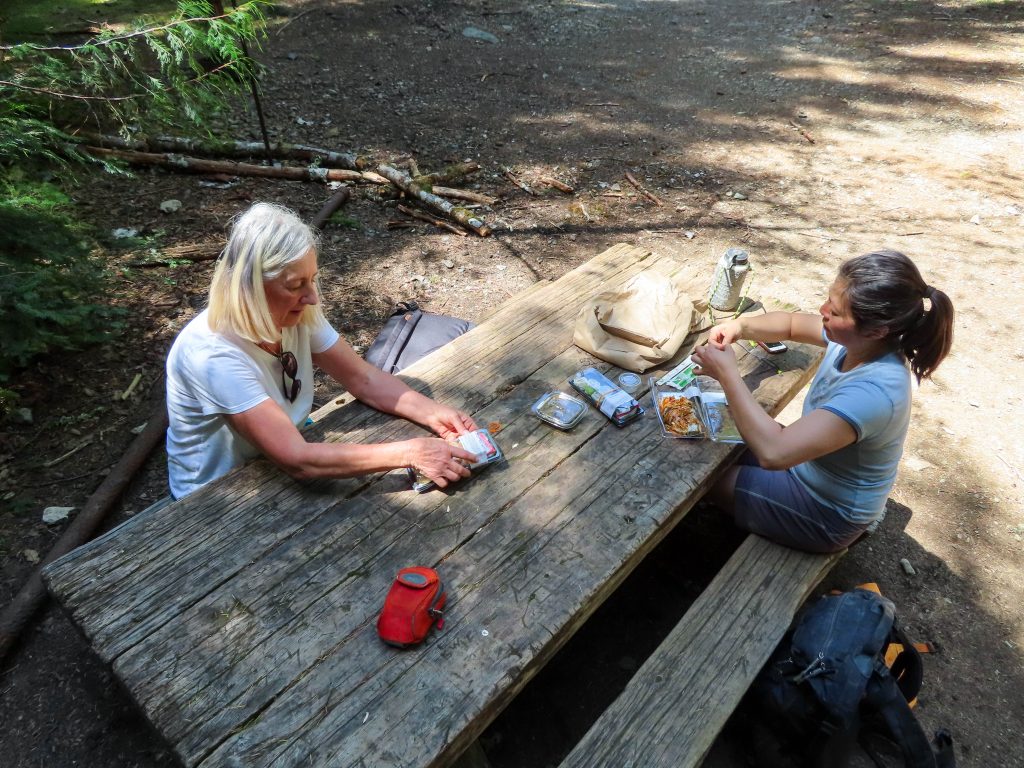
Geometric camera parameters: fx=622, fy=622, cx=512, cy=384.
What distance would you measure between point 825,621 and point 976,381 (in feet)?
9.79

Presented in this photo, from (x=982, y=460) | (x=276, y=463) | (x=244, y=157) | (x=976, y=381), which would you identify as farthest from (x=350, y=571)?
(x=244, y=157)

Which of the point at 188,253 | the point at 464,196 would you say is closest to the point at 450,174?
the point at 464,196

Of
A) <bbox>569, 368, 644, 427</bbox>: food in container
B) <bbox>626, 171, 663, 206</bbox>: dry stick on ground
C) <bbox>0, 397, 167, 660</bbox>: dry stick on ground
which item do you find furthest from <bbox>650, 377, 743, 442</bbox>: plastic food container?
<bbox>626, 171, 663, 206</bbox>: dry stick on ground

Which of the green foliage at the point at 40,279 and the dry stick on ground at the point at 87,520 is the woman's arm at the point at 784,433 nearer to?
the dry stick on ground at the point at 87,520

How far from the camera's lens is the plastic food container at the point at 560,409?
2438mm

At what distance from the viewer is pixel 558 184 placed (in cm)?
646

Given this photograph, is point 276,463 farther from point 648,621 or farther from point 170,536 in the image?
point 648,621

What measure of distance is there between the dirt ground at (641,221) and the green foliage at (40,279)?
397 mm

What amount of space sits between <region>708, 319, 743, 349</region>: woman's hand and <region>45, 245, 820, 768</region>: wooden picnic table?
2.01ft

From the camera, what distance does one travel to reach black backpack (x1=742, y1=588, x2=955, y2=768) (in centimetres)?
208

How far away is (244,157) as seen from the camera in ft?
21.1

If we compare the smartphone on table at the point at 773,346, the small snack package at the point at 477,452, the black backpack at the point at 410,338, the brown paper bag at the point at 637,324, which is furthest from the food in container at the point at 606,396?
the black backpack at the point at 410,338

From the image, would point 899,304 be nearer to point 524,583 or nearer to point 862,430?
point 862,430

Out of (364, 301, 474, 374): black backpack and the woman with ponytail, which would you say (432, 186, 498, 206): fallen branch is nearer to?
(364, 301, 474, 374): black backpack
